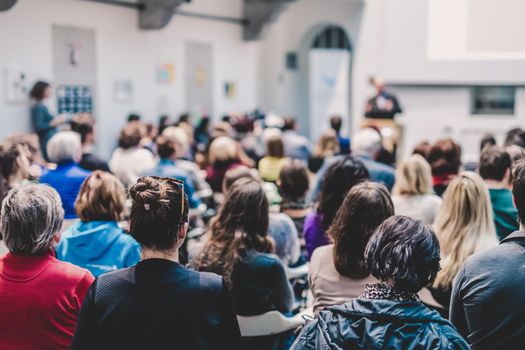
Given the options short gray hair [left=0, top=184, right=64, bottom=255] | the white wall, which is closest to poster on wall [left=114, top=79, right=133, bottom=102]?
the white wall

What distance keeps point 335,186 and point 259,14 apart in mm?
9789

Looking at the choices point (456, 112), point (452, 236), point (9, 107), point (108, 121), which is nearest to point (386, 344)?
point (452, 236)

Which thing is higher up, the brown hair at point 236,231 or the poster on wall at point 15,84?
the poster on wall at point 15,84

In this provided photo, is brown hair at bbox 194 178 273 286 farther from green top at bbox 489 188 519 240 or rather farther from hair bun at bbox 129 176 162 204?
green top at bbox 489 188 519 240

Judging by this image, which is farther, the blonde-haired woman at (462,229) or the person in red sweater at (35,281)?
the blonde-haired woman at (462,229)

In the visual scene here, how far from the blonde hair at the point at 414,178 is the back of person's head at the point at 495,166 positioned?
35cm

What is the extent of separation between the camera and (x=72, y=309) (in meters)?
2.71

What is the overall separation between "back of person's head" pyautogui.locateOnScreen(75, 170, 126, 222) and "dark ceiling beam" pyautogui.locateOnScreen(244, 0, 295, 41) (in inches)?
392

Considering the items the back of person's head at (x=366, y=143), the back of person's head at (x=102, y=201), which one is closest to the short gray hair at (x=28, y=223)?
the back of person's head at (x=102, y=201)

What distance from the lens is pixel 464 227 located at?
3.80 metres

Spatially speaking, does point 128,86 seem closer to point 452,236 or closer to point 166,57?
point 166,57

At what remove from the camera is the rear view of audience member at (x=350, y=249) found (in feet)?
10.0

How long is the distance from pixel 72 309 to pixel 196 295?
682 mm

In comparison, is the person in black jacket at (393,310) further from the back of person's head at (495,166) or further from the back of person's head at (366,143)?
the back of person's head at (366,143)
